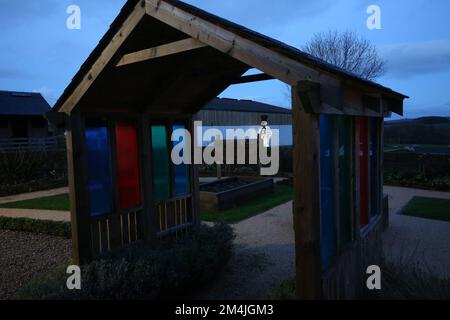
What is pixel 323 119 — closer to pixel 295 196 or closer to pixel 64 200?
pixel 295 196

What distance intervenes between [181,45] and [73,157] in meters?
2.12

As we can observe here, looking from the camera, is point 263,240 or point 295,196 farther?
point 263,240

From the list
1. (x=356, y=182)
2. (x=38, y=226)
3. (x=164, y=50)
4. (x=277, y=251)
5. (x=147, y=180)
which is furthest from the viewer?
(x=38, y=226)

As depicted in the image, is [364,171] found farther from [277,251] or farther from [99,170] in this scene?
[99,170]

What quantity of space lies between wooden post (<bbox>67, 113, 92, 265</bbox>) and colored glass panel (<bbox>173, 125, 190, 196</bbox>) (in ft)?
5.98

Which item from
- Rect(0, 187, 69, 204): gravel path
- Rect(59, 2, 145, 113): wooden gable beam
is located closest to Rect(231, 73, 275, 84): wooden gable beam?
Rect(59, 2, 145, 113): wooden gable beam

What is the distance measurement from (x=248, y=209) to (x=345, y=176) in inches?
265

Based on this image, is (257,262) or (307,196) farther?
(257,262)

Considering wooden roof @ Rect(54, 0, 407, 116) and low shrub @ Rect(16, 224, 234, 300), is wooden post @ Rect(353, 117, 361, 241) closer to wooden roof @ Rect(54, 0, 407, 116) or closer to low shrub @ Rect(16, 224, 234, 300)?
wooden roof @ Rect(54, 0, 407, 116)

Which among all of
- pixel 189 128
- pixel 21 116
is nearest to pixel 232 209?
pixel 189 128

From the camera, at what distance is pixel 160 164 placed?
601 centimetres

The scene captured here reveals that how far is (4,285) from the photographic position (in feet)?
17.7
